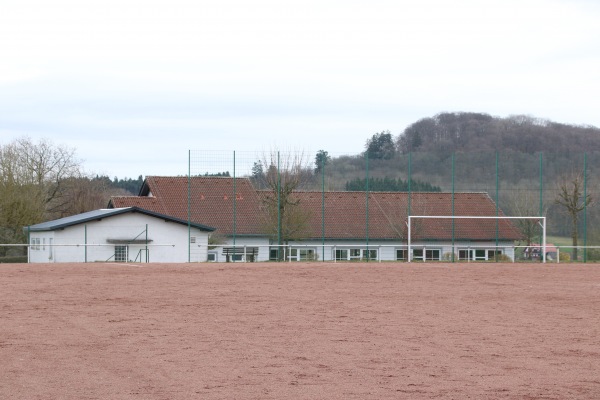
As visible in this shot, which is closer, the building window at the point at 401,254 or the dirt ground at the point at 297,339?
the dirt ground at the point at 297,339

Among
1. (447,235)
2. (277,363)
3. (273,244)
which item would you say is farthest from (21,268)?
(277,363)

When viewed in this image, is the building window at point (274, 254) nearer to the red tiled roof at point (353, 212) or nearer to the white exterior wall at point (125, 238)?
the red tiled roof at point (353, 212)

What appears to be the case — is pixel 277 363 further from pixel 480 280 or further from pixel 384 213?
pixel 384 213

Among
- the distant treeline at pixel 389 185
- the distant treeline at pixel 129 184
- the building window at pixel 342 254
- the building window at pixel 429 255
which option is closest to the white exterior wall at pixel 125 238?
the building window at pixel 342 254

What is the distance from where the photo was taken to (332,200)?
134ft

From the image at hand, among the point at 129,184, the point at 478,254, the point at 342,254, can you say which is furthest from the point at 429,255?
the point at 129,184

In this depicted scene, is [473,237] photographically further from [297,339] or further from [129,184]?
[129,184]

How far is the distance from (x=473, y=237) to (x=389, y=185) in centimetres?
448

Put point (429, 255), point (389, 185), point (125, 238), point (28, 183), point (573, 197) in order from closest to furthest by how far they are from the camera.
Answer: point (429, 255)
point (573, 197)
point (389, 185)
point (125, 238)
point (28, 183)

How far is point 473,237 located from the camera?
128ft

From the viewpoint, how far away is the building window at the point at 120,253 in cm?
4238

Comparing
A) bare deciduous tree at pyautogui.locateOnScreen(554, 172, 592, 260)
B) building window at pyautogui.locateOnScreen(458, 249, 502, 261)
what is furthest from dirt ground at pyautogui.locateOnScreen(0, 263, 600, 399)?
bare deciduous tree at pyautogui.locateOnScreen(554, 172, 592, 260)

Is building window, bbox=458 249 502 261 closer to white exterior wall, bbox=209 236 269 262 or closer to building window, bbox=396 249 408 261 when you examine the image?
building window, bbox=396 249 408 261

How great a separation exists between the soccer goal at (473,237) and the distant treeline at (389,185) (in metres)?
1.75
